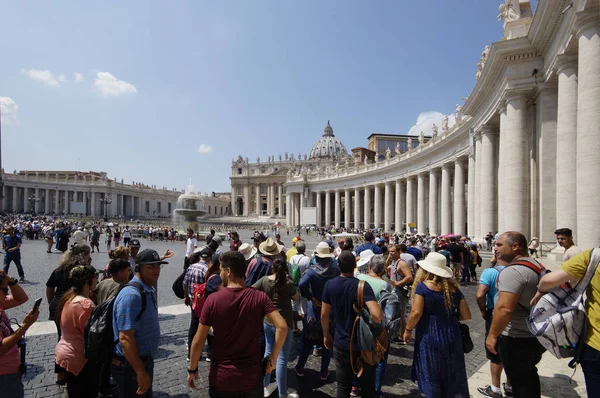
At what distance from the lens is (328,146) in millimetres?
115625

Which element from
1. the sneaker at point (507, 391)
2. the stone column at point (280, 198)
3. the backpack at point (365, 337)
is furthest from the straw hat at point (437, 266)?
the stone column at point (280, 198)

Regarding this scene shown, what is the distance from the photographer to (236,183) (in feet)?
330

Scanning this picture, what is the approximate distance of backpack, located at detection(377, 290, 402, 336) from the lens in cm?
352

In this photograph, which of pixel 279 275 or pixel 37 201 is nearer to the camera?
pixel 279 275

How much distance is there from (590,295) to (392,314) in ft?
5.28

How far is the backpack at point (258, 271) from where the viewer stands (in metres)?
4.73

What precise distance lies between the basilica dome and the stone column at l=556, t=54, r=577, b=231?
330ft

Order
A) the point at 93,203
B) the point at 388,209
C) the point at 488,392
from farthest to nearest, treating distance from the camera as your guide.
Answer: the point at 93,203 → the point at 388,209 → the point at 488,392

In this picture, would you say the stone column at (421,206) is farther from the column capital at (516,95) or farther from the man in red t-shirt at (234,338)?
the man in red t-shirt at (234,338)

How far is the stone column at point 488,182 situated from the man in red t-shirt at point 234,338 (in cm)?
1708

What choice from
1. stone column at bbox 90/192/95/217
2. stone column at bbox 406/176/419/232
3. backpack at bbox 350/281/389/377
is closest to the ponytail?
backpack at bbox 350/281/389/377

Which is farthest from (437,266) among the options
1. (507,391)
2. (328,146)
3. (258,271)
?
(328,146)

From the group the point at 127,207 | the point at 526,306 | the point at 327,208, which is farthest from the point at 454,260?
the point at 127,207

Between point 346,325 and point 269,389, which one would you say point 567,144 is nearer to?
point 346,325
